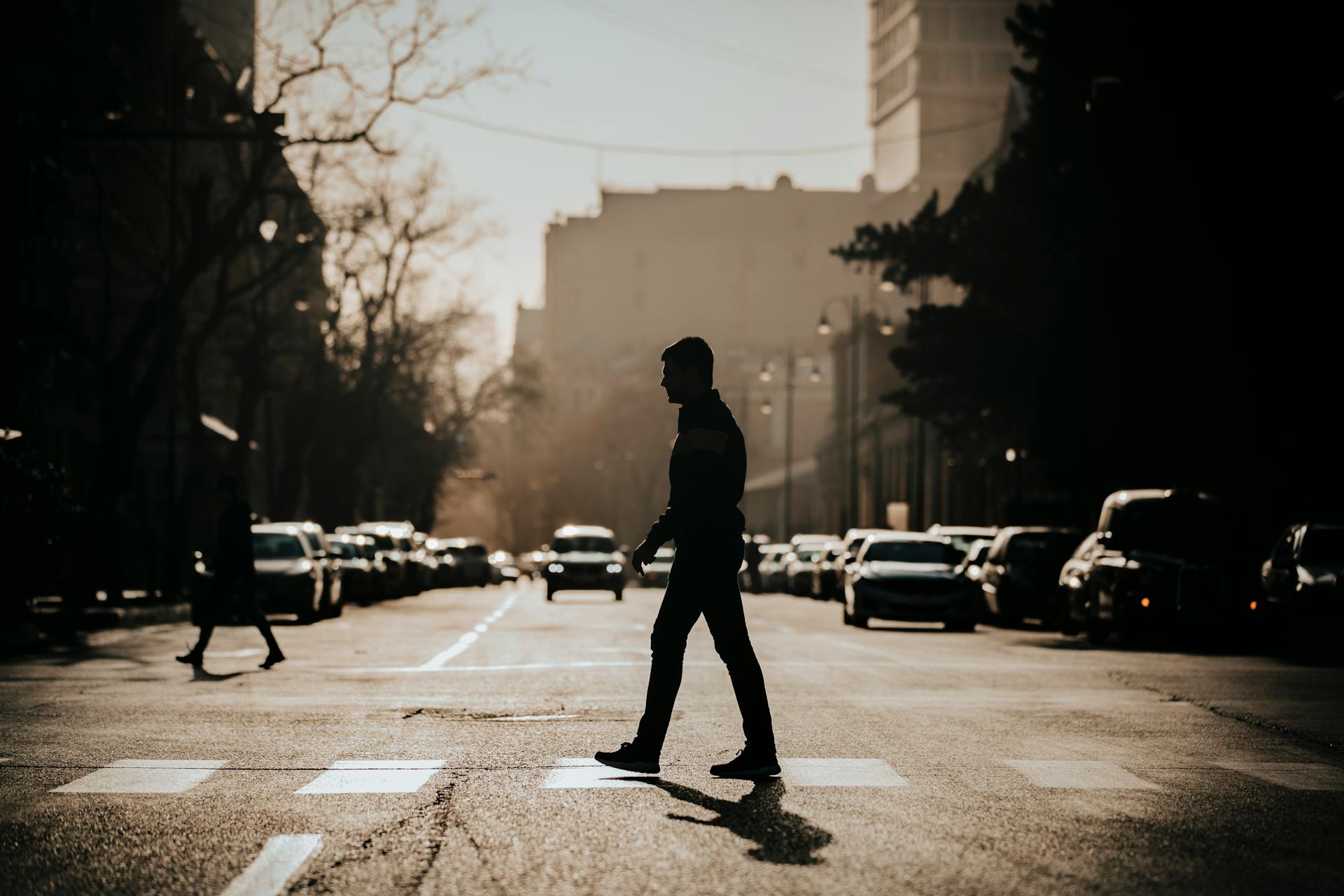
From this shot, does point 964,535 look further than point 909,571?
Yes

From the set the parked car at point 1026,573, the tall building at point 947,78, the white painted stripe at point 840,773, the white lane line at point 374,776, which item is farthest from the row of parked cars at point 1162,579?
the tall building at point 947,78

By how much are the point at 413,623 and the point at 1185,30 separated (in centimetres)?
1677

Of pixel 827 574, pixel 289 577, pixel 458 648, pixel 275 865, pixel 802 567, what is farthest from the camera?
pixel 802 567

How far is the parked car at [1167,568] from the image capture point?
2656 centimetres

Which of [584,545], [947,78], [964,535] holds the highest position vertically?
[947,78]

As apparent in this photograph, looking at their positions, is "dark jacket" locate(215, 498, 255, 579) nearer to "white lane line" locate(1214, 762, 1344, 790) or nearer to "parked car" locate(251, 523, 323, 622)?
"parked car" locate(251, 523, 323, 622)

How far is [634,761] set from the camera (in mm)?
10500

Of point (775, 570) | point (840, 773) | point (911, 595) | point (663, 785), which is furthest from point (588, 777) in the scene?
point (775, 570)

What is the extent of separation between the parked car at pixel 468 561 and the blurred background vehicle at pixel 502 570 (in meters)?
11.1

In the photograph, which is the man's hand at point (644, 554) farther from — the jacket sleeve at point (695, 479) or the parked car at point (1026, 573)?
the parked car at point (1026, 573)

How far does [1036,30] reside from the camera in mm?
43219

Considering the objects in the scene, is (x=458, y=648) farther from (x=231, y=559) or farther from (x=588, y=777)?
(x=588, y=777)

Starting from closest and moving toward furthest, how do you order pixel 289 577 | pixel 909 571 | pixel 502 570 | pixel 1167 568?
pixel 1167 568
pixel 909 571
pixel 289 577
pixel 502 570

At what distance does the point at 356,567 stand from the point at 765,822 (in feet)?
126
